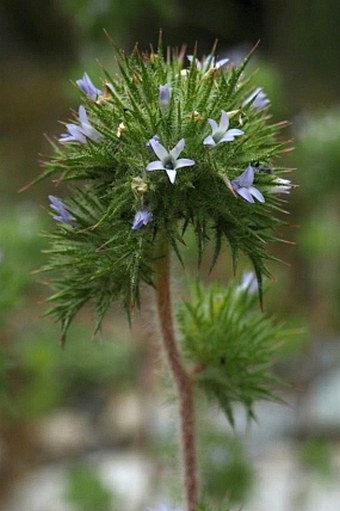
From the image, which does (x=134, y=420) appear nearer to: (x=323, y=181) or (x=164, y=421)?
(x=164, y=421)

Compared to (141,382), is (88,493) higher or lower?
lower

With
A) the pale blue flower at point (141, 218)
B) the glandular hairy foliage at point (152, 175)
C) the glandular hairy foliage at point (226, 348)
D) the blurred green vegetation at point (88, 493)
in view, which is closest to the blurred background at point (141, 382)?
the blurred green vegetation at point (88, 493)

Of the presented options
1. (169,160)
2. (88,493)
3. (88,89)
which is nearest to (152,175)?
(169,160)

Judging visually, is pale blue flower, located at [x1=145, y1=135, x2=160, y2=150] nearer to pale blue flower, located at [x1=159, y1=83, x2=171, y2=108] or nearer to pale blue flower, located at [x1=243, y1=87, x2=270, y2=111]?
pale blue flower, located at [x1=159, y1=83, x2=171, y2=108]

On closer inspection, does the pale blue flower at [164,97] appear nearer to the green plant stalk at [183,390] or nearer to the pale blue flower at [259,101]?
the pale blue flower at [259,101]

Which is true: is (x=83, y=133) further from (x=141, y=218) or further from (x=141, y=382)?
(x=141, y=382)

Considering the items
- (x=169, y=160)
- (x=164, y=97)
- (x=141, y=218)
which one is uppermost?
(x=164, y=97)
